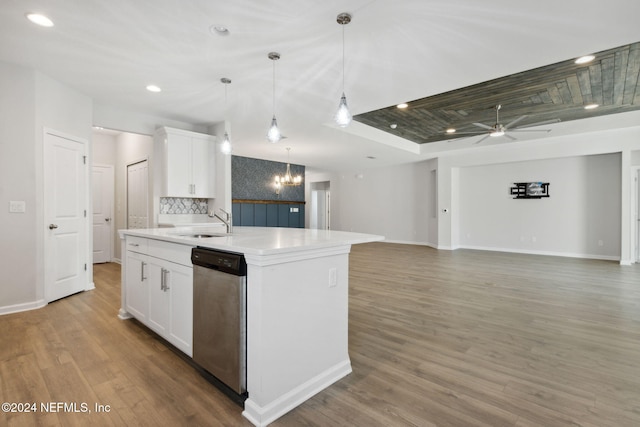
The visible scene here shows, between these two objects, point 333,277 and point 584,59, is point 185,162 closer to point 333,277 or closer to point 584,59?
point 333,277

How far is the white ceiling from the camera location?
2.30 metres

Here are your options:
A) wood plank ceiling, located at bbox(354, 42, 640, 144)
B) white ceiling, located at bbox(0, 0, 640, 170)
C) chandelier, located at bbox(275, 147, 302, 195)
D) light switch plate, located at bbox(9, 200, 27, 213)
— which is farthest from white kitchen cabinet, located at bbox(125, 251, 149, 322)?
chandelier, located at bbox(275, 147, 302, 195)

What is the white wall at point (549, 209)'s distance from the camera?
6.62m

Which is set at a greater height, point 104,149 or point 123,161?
point 104,149

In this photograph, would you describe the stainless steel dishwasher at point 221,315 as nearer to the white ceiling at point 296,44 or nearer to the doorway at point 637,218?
the white ceiling at point 296,44

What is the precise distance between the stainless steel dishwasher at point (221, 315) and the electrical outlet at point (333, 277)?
1.86ft

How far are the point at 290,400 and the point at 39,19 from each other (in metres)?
3.45

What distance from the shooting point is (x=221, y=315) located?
1.81 meters

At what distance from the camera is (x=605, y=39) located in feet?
8.76

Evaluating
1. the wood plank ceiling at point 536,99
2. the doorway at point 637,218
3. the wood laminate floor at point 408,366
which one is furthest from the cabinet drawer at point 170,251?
the doorway at point 637,218

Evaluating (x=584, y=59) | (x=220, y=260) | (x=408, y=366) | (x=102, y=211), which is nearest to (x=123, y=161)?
(x=102, y=211)

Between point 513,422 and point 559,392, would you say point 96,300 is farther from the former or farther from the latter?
point 559,392

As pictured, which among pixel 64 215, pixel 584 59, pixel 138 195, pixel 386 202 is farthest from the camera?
pixel 386 202

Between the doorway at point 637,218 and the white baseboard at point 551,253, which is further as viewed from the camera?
the white baseboard at point 551,253
